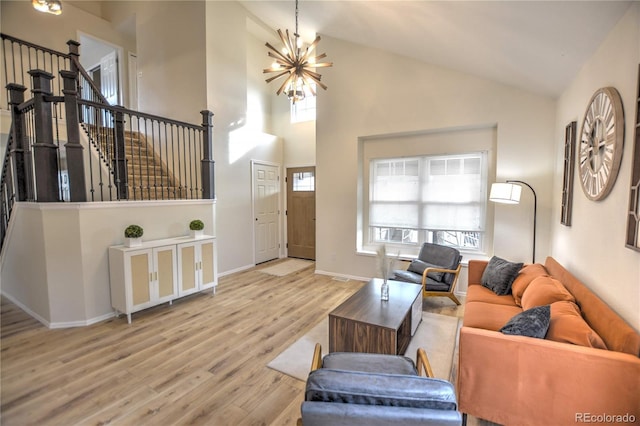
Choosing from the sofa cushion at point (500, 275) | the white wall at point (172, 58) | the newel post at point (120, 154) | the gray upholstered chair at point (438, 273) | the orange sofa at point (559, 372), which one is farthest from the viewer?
Result: the white wall at point (172, 58)

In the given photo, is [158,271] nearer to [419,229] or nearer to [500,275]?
[419,229]

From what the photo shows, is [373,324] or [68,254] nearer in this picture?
[373,324]

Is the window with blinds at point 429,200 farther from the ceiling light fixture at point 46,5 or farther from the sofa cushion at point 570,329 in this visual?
the ceiling light fixture at point 46,5

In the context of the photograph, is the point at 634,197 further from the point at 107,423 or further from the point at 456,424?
the point at 107,423

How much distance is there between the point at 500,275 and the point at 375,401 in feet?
8.79

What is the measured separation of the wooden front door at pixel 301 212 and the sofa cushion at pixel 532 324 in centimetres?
486

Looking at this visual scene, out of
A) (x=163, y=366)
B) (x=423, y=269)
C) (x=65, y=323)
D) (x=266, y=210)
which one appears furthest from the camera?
(x=266, y=210)

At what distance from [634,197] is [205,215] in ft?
15.0

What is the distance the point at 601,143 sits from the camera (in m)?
2.09

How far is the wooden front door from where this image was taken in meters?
6.51

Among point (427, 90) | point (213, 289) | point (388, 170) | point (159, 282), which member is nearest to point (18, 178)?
point (159, 282)

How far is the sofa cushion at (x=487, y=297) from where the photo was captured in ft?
9.42

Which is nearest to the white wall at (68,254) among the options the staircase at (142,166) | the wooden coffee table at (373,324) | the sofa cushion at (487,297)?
the staircase at (142,166)

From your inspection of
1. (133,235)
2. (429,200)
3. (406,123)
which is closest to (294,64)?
(406,123)
